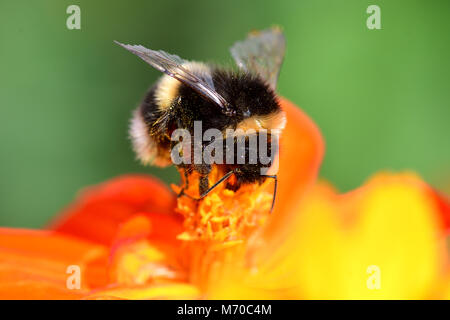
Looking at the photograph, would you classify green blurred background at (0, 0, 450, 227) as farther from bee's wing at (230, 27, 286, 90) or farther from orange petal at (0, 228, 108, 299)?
orange petal at (0, 228, 108, 299)

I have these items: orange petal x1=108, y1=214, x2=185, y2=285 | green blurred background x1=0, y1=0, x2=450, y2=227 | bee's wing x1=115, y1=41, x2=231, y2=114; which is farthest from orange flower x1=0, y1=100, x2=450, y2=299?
green blurred background x1=0, y1=0, x2=450, y2=227

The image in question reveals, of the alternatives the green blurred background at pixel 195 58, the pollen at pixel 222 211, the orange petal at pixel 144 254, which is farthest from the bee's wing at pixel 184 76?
the green blurred background at pixel 195 58

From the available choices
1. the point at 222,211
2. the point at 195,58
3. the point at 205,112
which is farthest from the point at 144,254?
the point at 195,58

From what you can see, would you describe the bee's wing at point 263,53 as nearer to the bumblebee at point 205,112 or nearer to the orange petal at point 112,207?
the bumblebee at point 205,112

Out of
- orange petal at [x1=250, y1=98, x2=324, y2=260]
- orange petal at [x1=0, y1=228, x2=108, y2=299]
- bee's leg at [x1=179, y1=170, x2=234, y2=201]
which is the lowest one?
orange petal at [x1=0, y1=228, x2=108, y2=299]

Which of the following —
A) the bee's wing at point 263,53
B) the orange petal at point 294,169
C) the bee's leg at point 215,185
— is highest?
the bee's wing at point 263,53

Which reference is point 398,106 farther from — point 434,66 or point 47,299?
point 47,299

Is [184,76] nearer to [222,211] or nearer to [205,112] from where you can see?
[205,112]
